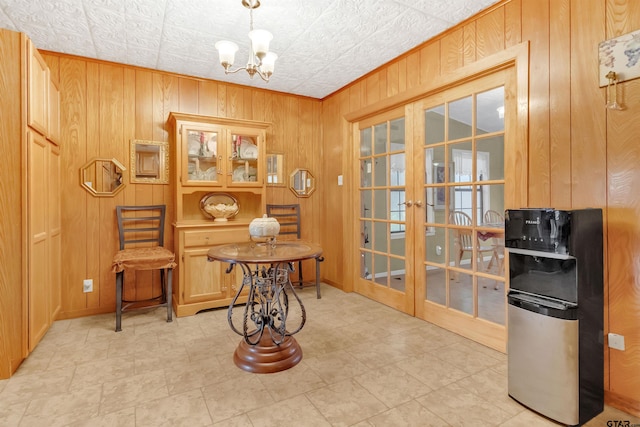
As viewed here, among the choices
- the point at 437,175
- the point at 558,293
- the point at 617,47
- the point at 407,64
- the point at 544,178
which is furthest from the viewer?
the point at 407,64

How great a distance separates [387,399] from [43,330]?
2.60 meters

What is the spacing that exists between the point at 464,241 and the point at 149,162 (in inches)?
120

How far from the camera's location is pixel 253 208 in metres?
3.82

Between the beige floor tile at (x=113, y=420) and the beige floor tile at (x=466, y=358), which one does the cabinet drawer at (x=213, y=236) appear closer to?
the beige floor tile at (x=113, y=420)

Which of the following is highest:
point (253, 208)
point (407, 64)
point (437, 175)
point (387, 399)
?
point (407, 64)

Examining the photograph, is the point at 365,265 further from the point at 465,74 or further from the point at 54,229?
the point at 54,229

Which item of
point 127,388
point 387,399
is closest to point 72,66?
point 127,388

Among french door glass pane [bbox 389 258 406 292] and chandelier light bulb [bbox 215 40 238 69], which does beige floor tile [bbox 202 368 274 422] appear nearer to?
french door glass pane [bbox 389 258 406 292]

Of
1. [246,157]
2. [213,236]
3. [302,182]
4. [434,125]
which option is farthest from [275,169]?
[434,125]

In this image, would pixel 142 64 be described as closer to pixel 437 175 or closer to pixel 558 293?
pixel 437 175

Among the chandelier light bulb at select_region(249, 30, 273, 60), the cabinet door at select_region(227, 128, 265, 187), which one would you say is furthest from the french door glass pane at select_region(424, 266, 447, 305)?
the chandelier light bulb at select_region(249, 30, 273, 60)

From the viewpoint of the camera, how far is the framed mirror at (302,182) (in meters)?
4.13

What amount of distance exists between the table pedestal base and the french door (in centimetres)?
132

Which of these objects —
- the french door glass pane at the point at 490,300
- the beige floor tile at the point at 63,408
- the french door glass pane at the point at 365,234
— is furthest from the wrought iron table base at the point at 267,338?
the french door glass pane at the point at 365,234
